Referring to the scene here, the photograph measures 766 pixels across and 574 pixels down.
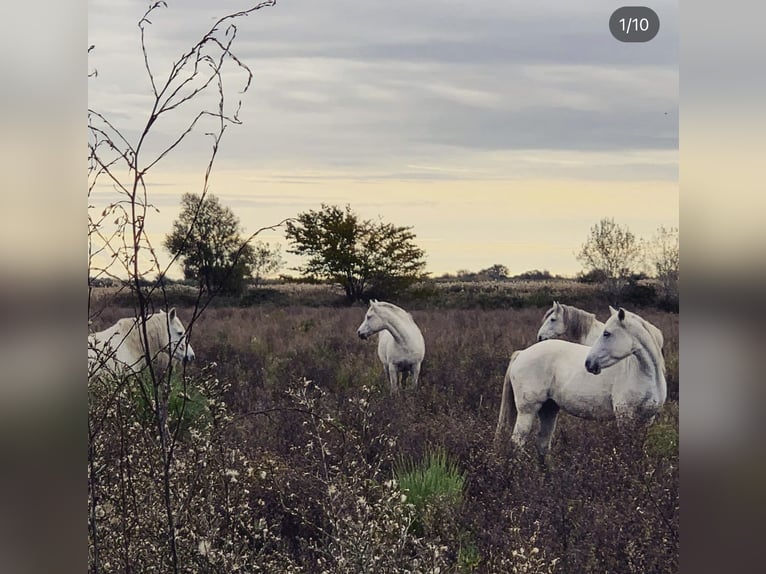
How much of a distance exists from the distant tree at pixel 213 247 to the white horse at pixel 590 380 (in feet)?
2.79

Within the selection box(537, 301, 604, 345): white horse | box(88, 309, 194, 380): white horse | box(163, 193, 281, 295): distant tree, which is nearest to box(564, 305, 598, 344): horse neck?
box(537, 301, 604, 345): white horse

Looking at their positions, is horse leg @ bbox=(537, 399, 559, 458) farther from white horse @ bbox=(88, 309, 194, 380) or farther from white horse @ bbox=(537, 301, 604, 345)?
white horse @ bbox=(88, 309, 194, 380)

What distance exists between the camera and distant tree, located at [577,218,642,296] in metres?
2.52

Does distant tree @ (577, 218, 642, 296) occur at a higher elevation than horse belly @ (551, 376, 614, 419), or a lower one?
higher

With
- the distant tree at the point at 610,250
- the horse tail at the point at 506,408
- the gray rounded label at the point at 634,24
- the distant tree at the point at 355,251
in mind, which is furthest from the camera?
the horse tail at the point at 506,408

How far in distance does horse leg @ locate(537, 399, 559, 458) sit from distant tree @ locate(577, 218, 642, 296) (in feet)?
1.61

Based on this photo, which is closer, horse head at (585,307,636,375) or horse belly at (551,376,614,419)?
horse head at (585,307,636,375)

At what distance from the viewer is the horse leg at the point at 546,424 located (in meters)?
2.76

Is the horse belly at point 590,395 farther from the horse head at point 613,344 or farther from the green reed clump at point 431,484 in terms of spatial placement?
the green reed clump at point 431,484

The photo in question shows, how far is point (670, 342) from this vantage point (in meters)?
2.63

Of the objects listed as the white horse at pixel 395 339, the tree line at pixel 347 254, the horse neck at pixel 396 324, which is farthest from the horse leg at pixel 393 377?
the tree line at pixel 347 254

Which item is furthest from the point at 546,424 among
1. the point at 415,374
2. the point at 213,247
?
the point at 213,247
